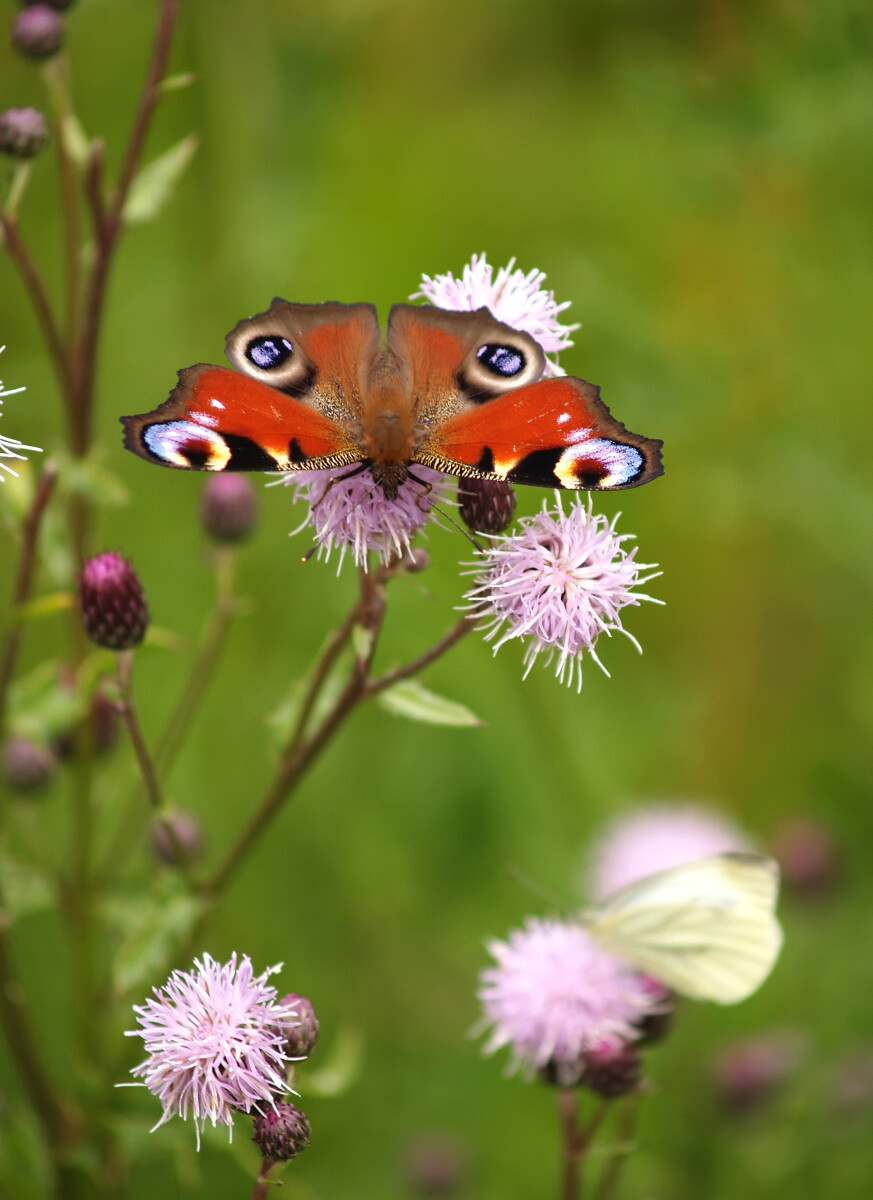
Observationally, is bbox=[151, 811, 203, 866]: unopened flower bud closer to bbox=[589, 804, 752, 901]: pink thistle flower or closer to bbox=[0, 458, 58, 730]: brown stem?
bbox=[0, 458, 58, 730]: brown stem

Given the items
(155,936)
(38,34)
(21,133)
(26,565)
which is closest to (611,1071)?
(155,936)

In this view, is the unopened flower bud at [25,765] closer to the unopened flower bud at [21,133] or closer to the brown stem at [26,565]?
the brown stem at [26,565]

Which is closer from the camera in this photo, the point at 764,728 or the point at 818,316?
the point at 818,316

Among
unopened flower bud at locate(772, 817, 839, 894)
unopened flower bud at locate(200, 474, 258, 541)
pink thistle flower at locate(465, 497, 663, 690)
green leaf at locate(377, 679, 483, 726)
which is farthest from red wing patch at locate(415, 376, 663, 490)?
unopened flower bud at locate(772, 817, 839, 894)

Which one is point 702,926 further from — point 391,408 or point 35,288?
point 35,288

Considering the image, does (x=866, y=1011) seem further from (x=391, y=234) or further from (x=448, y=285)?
(x=391, y=234)

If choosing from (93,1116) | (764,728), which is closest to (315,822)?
(93,1116)

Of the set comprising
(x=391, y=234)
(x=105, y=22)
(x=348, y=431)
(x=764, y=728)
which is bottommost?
(x=348, y=431)
